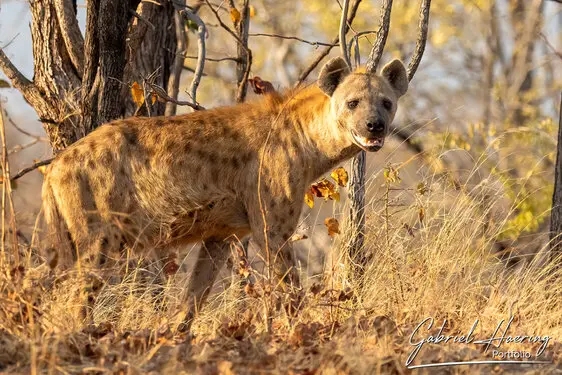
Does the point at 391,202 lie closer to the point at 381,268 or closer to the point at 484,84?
the point at 381,268

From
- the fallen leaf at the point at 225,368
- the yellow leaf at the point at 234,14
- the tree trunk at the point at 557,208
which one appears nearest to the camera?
the fallen leaf at the point at 225,368

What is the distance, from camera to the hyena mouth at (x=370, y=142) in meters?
5.08

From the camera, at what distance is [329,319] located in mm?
4785

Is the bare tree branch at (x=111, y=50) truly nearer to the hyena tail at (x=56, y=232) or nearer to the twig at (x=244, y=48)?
the hyena tail at (x=56, y=232)

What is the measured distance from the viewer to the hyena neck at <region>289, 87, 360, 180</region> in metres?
5.28

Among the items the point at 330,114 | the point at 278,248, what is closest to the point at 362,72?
the point at 330,114

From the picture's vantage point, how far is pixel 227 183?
516cm

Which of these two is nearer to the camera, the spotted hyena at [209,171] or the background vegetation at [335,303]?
the background vegetation at [335,303]

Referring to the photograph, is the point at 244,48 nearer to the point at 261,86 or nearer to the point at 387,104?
the point at 261,86

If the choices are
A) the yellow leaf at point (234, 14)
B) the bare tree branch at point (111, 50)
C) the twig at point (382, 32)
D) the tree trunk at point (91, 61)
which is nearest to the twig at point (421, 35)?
the twig at point (382, 32)
